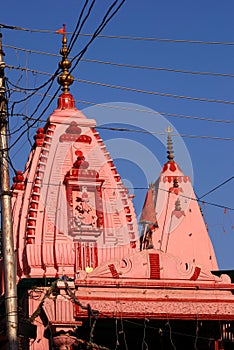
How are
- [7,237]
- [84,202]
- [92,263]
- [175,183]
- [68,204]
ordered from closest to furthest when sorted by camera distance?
1. [7,237]
2. [92,263]
3. [68,204]
4. [84,202]
5. [175,183]

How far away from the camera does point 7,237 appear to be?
44.9 ft

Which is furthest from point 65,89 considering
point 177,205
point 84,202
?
point 177,205

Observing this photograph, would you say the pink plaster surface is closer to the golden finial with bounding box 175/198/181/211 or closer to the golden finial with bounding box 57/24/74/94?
the golden finial with bounding box 57/24/74/94

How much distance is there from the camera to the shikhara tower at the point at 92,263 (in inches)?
726

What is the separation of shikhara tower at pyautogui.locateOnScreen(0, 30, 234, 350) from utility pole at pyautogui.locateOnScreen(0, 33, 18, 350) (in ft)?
7.87

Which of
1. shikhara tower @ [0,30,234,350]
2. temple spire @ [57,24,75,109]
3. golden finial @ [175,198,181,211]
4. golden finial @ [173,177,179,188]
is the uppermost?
temple spire @ [57,24,75,109]

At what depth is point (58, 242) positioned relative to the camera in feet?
74.6

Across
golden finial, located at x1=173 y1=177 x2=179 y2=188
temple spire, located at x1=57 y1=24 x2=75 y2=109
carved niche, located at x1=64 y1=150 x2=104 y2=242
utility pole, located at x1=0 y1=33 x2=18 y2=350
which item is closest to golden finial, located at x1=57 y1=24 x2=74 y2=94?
temple spire, located at x1=57 y1=24 x2=75 y2=109

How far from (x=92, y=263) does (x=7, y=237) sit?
9.34 metres

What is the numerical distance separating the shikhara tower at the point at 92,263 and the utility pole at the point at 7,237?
7.87ft

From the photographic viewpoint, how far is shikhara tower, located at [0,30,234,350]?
60.5 ft

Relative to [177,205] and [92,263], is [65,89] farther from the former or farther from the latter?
[177,205]

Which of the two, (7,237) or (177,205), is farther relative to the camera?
(177,205)

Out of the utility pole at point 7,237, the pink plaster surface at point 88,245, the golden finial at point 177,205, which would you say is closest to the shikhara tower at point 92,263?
the pink plaster surface at point 88,245
